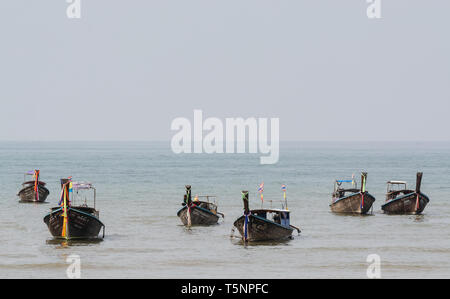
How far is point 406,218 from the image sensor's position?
6400 centimetres

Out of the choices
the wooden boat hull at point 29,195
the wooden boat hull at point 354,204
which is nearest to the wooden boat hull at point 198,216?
the wooden boat hull at point 354,204

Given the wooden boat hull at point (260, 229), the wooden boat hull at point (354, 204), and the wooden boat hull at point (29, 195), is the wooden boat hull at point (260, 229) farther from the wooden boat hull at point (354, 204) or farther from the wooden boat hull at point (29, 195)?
the wooden boat hull at point (29, 195)

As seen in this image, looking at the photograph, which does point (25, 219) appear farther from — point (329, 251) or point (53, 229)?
point (329, 251)

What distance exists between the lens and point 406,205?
6638 centimetres

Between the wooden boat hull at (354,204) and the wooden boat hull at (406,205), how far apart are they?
5.71ft

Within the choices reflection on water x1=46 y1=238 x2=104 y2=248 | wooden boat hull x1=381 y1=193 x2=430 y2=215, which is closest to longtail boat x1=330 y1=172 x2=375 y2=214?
wooden boat hull x1=381 y1=193 x2=430 y2=215

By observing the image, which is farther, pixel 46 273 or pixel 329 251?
pixel 329 251

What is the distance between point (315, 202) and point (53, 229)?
37.0 m

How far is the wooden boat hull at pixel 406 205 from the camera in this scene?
66.4 m

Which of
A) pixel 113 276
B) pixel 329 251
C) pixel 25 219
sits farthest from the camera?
pixel 25 219

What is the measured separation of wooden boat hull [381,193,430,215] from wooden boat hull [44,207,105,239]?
94.3ft

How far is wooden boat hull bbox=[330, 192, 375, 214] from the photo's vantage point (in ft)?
218
